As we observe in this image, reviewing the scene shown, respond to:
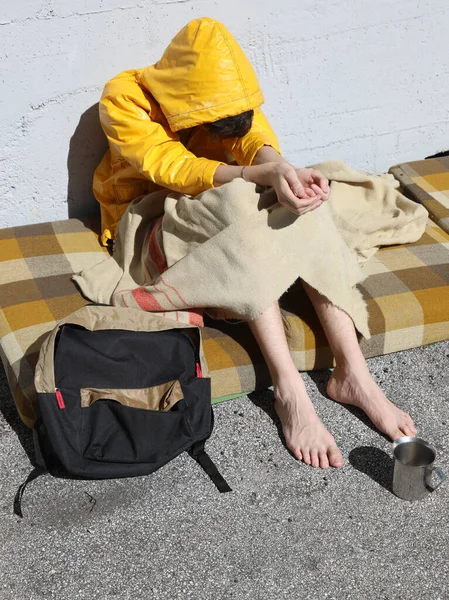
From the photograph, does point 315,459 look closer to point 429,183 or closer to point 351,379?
point 351,379

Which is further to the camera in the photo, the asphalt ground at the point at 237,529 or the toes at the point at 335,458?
the toes at the point at 335,458

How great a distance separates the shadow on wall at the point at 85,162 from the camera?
3.40 m

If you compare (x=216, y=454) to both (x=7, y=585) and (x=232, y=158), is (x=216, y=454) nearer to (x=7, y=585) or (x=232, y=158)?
A: (x=7, y=585)

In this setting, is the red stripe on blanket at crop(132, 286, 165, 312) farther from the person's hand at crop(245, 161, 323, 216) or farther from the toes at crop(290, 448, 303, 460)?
the toes at crop(290, 448, 303, 460)

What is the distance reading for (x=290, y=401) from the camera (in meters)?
2.66

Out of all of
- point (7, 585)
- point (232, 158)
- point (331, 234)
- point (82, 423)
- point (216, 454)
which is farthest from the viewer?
point (232, 158)

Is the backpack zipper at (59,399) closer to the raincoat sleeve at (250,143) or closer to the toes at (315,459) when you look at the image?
the toes at (315,459)

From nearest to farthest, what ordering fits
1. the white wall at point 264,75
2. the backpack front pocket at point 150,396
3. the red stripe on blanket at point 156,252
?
the backpack front pocket at point 150,396 < the red stripe on blanket at point 156,252 < the white wall at point 264,75

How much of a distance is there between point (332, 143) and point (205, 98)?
Result: 1.36 meters

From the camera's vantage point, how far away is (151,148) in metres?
2.94

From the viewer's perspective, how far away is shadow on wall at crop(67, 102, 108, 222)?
3402 mm

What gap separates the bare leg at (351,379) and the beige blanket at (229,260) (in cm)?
6

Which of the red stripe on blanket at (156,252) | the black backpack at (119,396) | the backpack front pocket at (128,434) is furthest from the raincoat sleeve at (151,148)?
the backpack front pocket at (128,434)

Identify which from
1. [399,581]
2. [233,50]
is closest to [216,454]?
[399,581]
